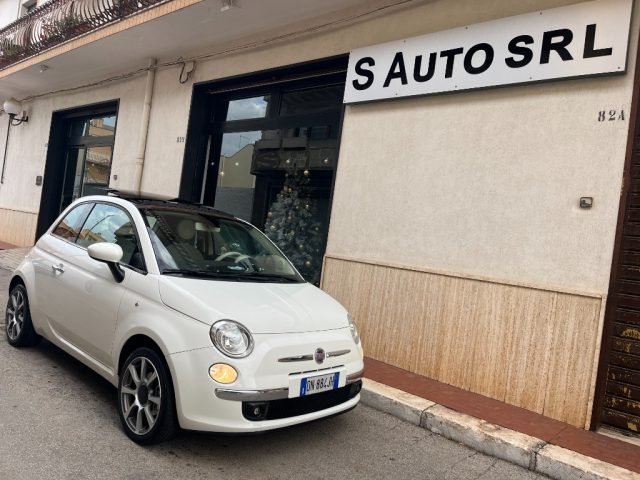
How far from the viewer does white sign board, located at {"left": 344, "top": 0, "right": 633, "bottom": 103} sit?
435cm

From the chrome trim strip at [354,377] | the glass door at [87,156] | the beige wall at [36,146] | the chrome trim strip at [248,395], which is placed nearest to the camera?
the chrome trim strip at [248,395]

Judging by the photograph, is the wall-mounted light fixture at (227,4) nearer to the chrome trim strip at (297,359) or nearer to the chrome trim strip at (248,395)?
the chrome trim strip at (297,359)

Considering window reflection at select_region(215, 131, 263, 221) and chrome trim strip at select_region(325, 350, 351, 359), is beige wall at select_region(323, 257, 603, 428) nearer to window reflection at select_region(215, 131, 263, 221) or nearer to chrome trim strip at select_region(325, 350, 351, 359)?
chrome trim strip at select_region(325, 350, 351, 359)

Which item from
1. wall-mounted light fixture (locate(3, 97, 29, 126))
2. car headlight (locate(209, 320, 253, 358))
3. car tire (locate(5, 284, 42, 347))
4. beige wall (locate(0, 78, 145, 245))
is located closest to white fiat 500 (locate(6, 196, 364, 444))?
car headlight (locate(209, 320, 253, 358))

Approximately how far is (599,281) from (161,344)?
3600mm

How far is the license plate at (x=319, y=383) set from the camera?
3015 millimetres

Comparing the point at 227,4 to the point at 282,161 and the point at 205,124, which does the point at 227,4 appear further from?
the point at 205,124

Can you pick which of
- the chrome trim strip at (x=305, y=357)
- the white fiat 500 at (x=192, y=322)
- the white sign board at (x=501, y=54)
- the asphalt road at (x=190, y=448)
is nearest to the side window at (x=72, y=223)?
the white fiat 500 at (x=192, y=322)

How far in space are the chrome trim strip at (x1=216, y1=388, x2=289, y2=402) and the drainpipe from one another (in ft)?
25.3

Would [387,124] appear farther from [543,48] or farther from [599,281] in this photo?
[599,281]

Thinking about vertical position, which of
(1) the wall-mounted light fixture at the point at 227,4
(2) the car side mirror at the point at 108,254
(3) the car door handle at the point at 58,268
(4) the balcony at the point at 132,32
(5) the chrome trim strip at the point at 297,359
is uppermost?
(4) the balcony at the point at 132,32

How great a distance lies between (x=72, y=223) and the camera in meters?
4.52

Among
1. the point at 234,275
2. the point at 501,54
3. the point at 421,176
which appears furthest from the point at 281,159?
the point at 234,275

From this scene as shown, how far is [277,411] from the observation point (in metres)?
2.96
